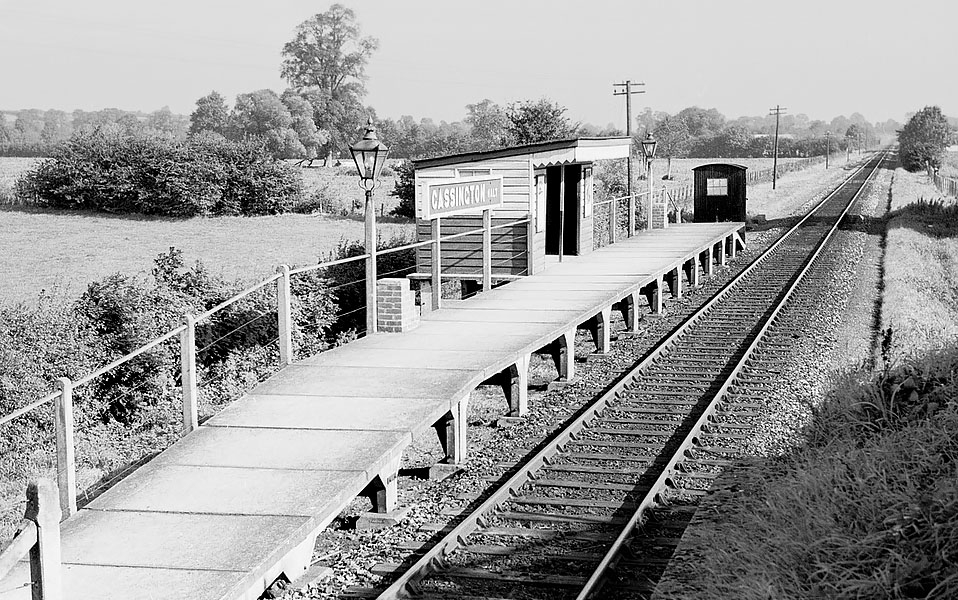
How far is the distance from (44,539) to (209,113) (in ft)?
250

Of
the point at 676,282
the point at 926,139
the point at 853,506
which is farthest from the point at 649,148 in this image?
the point at 926,139

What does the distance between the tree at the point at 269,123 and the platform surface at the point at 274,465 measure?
5084 cm

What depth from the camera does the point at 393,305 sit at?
12562 millimetres

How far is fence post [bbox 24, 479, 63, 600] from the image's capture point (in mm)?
4211

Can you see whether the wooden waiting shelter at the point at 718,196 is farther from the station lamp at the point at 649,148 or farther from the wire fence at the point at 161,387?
the wire fence at the point at 161,387

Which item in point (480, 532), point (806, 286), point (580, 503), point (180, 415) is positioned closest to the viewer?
point (480, 532)

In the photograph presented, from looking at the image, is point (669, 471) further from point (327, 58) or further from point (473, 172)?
point (327, 58)

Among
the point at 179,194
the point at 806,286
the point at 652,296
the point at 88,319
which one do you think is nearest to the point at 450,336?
the point at 88,319

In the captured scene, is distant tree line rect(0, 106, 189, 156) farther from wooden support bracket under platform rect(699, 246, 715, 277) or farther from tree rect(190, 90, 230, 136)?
wooden support bracket under platform rect(699, 246, 715, 277)

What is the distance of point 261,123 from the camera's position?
6419 centimetres

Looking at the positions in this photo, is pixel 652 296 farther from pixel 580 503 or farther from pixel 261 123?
pixel 261 123

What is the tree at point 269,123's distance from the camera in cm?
6266

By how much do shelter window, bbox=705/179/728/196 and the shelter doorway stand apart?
12.8 m

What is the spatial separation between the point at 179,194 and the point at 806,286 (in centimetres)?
2402
